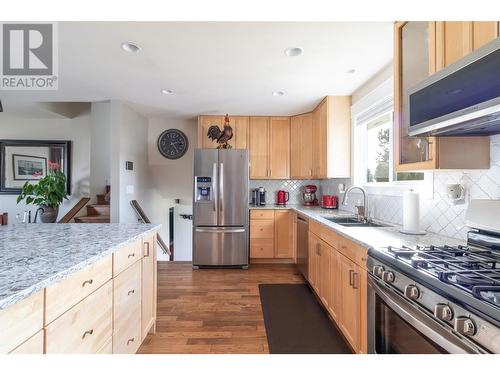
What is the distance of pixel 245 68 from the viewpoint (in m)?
2.43

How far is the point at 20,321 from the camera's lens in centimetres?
75

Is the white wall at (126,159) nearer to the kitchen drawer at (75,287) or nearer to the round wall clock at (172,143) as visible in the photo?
the round wall clock at (172,143)

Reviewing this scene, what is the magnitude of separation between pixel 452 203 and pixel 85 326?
219 centimetres

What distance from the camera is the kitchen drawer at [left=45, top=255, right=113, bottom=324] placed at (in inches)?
34.8

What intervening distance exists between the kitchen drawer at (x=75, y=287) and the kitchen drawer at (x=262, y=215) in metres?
2.57

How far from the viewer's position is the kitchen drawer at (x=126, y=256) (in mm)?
1386

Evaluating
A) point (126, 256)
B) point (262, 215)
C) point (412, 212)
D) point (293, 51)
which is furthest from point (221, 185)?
point (412, 212)

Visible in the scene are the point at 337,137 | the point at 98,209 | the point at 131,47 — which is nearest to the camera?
the point at 131,47

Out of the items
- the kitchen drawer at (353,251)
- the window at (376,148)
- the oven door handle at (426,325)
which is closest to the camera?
the oven door handle at (426,325)

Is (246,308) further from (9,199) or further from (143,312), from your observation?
(9,199)

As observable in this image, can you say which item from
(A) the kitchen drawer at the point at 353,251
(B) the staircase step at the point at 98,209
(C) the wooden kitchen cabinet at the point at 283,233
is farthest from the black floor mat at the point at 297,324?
(B) the staircase step at the point at 98,209

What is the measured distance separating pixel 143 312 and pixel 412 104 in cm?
219

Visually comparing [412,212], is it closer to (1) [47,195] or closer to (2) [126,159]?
(2) [126,159]
